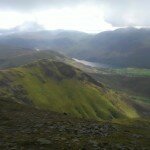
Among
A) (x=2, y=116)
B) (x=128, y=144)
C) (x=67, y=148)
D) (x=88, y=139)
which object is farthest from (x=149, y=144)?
(x=2, y=116)

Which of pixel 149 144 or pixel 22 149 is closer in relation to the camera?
pixel 22 149

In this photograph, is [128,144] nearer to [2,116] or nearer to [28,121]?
[28,121]

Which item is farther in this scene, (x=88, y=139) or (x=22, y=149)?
(x=88, y=139)

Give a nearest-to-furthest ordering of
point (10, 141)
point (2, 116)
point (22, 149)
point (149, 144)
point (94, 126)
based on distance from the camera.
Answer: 1. point (22, 149)
2. point (10, 141)
3. point (149, 144)
4. point (94, 126)
5. point (2, 116)

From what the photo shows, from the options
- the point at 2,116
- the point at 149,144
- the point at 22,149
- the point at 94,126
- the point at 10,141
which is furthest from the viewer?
the point at 2,116

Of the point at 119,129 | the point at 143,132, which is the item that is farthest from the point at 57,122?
the point at 143,132

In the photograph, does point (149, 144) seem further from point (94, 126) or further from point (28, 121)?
point (28, 121)
